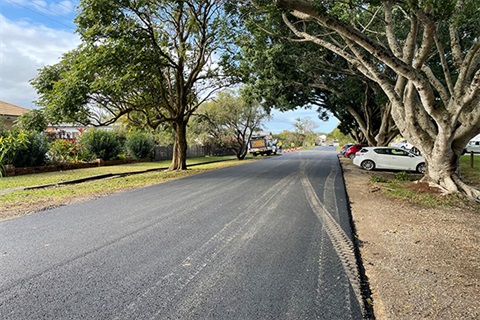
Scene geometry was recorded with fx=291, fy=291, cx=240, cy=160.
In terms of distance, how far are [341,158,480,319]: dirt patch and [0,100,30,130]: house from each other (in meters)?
26.3

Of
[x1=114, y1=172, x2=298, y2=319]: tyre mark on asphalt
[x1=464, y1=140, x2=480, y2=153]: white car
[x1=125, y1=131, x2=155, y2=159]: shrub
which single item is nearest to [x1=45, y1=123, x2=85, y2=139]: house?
[x1=125, y1=131, x2=155, y2=159]: shrub

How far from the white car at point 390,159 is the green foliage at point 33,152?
1774 centimetres

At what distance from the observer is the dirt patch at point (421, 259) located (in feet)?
9.23

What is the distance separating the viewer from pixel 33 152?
14.8 m

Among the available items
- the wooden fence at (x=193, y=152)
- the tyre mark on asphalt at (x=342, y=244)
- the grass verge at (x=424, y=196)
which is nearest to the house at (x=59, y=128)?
the wooden fence at (x=193, y=152)

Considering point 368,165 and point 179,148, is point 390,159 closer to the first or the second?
point 368,165

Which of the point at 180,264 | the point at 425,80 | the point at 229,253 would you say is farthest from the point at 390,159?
the point at 180,264

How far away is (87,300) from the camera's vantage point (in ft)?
9.50

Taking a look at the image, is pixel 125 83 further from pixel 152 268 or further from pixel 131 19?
pixel 152 268

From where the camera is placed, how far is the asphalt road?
2.79 m

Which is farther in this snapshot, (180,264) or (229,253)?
(229,253)

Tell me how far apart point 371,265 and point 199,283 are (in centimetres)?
225

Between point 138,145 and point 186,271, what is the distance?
21.8 m

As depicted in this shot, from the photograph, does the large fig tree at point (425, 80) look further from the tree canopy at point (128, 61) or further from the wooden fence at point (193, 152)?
the wooden fence at point (193, 152)
